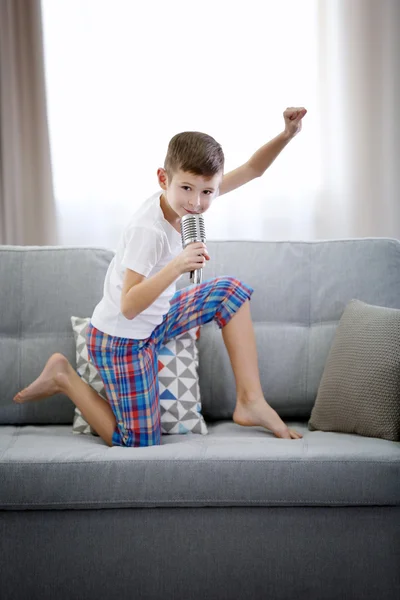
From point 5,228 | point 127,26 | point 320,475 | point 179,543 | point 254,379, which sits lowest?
point 179,543

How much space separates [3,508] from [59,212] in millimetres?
1671

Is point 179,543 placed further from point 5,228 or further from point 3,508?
point 5,228

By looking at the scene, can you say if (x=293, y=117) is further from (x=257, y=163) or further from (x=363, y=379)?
(x=363, y=379)

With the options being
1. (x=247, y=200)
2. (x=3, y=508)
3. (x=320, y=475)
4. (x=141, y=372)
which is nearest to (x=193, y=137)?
(x=141, y=372)

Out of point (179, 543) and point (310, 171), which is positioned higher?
point (310, 171)

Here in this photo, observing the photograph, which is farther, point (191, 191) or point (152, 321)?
point (152, 321)

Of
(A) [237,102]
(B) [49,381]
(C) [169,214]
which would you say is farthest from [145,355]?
(A) [237,102]

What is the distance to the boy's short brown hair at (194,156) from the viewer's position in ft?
6.45

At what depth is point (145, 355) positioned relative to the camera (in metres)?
2.27

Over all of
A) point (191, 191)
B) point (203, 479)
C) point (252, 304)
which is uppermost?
point (191, 191)

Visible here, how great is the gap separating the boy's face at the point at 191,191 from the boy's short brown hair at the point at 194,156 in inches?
0.6

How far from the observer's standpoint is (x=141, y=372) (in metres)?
2.24

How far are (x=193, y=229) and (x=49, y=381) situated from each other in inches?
29.2

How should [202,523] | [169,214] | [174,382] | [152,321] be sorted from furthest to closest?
[174,382], [152,321], [169,214], [202,523]
